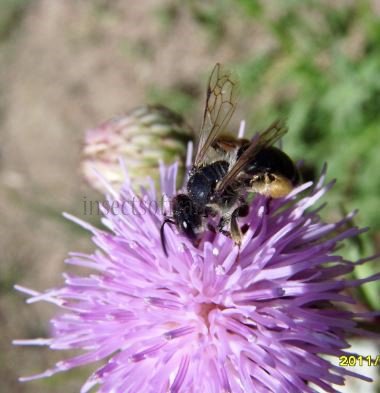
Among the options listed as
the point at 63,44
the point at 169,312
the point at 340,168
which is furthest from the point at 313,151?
the point at 63,44

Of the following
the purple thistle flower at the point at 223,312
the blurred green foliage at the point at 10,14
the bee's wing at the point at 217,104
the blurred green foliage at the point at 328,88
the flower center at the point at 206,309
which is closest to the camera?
the purple thistle flower at the point at 223,312

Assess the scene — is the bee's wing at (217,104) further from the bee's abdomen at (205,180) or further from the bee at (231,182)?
the bee's abdomen at (205,180)

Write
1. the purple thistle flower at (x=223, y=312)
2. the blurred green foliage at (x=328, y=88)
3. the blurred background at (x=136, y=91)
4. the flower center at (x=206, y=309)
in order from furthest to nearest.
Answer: the blurred background at (x=136, y=91), the blurred green foliage at (x=328, y=88), the flower center at (x=206, y=309), the purple thistle flower at (x=223, y=312)

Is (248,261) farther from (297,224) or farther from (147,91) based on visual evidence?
(147,91)

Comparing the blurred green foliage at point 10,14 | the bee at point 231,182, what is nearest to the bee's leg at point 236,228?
the bee at point 231,182

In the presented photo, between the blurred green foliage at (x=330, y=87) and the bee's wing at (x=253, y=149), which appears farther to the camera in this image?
the blurred green foliage at (x=330, y=87)

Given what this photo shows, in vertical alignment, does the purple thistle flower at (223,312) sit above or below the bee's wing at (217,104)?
below

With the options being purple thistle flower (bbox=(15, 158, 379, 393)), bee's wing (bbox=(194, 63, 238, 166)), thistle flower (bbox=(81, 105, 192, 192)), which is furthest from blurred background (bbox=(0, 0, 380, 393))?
purple thistle flower (bbox=(15, 158, 379, 393))
